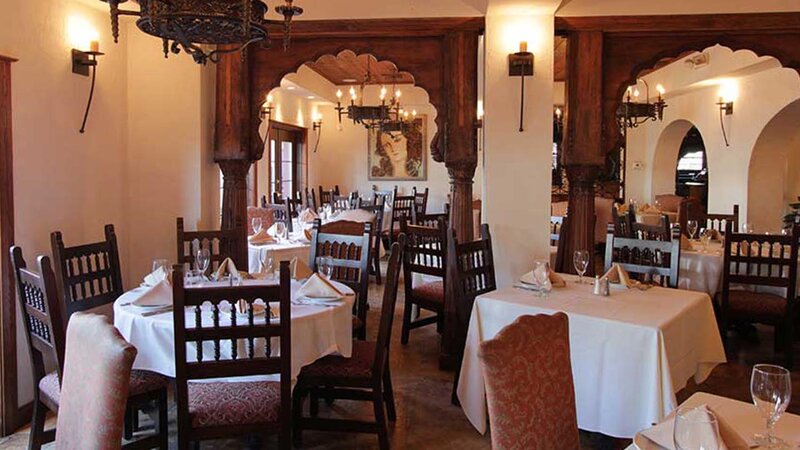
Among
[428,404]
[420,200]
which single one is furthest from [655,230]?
[420,200]

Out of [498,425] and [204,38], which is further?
[204,38]

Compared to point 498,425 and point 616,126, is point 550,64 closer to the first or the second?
point 616,126

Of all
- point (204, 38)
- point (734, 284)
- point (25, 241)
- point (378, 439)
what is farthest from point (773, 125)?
point (25, 241)

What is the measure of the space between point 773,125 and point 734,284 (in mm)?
3913

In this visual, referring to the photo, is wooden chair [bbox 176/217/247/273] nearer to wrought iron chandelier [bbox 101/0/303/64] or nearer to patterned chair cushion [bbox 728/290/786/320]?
wrought iron chandelier [bbox 101/0/303/64]

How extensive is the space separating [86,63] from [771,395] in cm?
408

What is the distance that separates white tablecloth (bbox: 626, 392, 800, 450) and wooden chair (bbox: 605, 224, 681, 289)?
184 cm

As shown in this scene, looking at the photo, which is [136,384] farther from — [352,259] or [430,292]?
[430,292]

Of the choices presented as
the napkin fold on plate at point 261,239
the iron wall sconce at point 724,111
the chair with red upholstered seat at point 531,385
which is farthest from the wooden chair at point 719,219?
the chair with red upholstered seat at point 531,385

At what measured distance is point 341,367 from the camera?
291 cm

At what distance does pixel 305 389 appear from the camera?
2992 mm

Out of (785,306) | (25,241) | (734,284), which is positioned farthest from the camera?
(734,284)

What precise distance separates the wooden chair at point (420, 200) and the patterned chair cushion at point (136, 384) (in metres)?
6.59

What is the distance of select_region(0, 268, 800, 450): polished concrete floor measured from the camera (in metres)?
3.08
